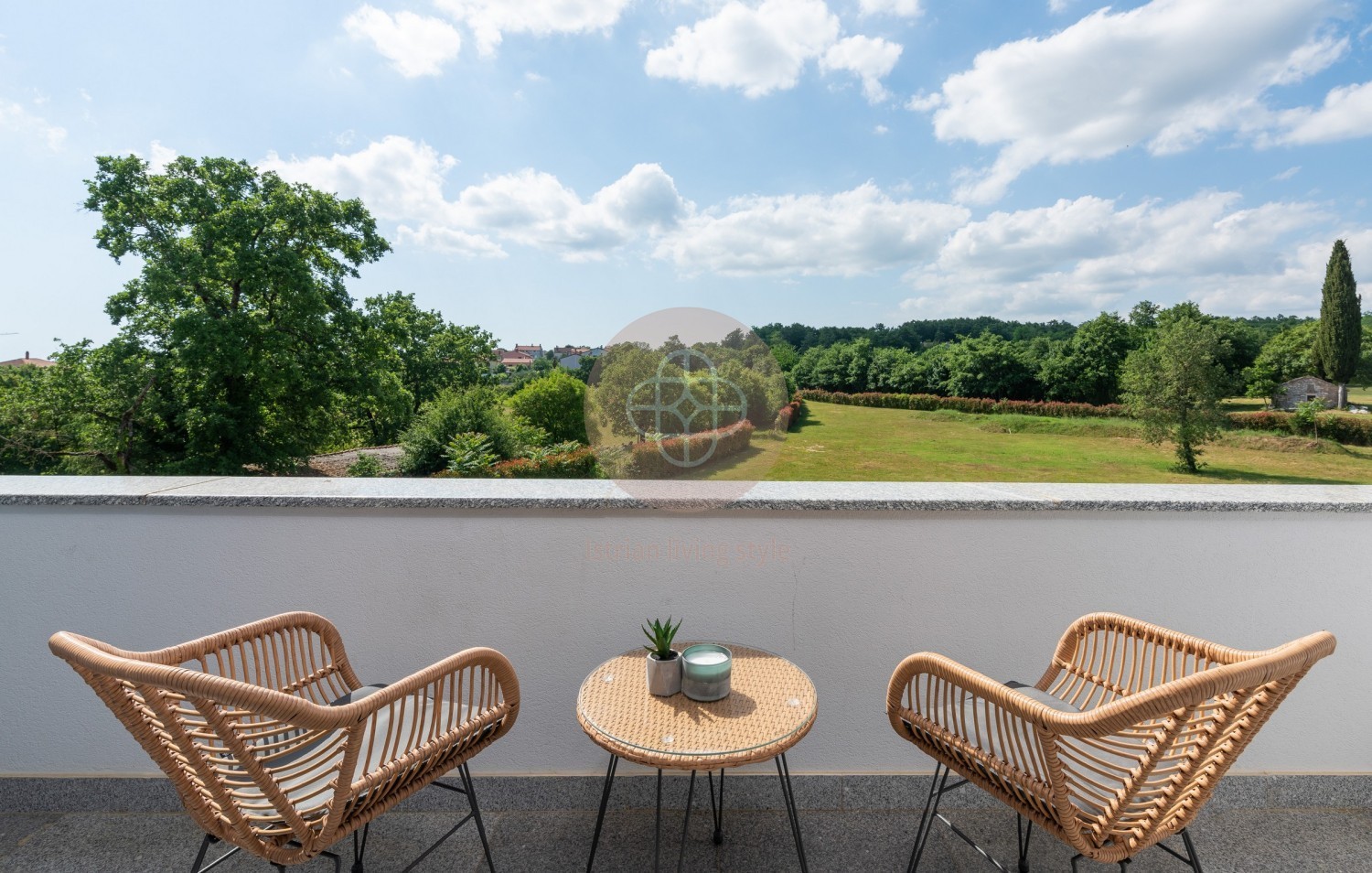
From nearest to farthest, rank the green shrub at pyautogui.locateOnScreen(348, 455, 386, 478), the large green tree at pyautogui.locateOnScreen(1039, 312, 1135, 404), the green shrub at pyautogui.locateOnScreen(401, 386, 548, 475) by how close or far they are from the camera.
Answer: the green shrub at pyautogui.locateOnScreen(401, 386, 548, 475), the green shrub at pyautogui.locateOnScreen(348, 455, 386, 478), the large green tree at pyautogui.locateOnScreen(1039, 312, 1135, 404)

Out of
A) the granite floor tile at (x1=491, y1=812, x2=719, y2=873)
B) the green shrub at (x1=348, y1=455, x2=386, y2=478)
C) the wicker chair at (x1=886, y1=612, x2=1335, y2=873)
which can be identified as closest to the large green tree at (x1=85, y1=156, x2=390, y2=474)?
the green shrub at (x1=348, y1=455, x2=386, y2=478)

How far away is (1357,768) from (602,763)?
7.00 feet

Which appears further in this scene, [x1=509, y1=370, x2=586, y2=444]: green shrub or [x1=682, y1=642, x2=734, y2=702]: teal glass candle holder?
[x1=509, y1=370, x2=586, y2=444]: green shrub

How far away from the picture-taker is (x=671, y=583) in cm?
168

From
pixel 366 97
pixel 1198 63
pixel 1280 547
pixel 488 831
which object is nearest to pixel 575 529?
pixel 488 831

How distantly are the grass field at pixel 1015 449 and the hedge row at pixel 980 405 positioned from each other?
0.21 meters

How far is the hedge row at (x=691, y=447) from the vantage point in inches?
80.4

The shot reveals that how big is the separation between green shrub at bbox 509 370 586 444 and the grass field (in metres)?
→ 10.6

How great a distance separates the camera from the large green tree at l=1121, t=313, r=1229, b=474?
2053cm

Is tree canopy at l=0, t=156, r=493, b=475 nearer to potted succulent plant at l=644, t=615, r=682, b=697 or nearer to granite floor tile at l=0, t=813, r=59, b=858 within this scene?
granite floor tile at l=0, t=813, r=59, b=858

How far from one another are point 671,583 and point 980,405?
2226 centimetres

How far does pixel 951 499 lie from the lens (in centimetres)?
160

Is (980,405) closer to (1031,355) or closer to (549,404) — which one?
(1031,355)

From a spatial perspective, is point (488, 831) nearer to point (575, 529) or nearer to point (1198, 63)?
point (575, 529)
